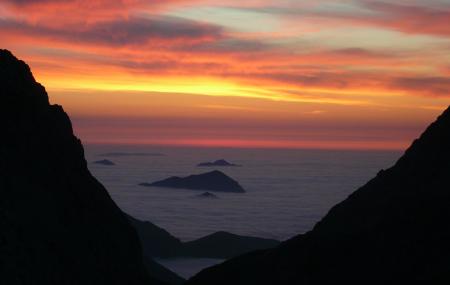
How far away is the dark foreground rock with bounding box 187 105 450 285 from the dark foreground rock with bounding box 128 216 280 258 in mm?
119979

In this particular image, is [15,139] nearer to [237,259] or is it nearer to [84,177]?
[84,177]

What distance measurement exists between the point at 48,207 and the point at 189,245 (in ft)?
471

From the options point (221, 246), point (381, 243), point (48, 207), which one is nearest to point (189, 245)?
point (221, 246)

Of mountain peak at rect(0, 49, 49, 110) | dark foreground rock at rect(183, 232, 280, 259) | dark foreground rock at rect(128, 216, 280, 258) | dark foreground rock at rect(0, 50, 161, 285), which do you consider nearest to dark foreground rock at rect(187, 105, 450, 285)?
dark foreground rock at rect(0, 50, 161, 285)

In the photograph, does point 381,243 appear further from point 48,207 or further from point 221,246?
point 221,246

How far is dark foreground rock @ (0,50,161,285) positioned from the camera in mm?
37062

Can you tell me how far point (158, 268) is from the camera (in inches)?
4510

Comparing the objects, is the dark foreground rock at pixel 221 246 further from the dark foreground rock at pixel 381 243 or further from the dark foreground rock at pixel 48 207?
the dark foreground rock at pixel 48 207

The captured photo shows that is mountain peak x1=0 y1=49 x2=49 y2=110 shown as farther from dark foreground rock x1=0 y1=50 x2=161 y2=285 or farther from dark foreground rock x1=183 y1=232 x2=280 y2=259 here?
dark foreground rock x1=183 y1=232 x2=280 y2=259

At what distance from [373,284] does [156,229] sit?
482 ft

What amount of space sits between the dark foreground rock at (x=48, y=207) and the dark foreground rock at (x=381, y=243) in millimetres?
9519

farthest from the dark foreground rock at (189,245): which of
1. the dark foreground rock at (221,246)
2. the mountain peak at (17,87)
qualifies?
the mountain peak at (17,87)

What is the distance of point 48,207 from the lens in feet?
141

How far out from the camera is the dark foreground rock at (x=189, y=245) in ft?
581
